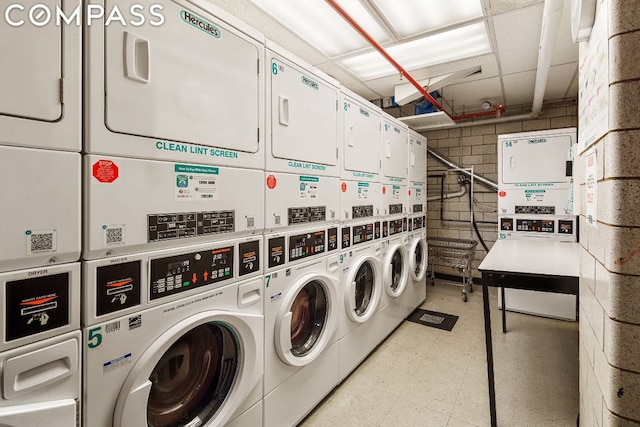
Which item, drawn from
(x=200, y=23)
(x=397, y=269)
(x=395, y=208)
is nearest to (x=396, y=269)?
(x=397, y=269)

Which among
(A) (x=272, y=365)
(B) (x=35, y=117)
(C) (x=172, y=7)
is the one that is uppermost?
(C) (x=172, y=7)

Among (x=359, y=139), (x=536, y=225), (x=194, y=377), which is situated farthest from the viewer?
(x=536, y=225)

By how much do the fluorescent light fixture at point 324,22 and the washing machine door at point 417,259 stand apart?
212 centimetres

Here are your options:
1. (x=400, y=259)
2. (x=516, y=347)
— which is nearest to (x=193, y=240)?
(x=400, y=259)

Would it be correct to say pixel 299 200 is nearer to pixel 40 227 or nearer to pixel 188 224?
pixel 188 224

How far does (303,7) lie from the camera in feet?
7.26

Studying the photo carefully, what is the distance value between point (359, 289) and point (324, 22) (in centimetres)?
211

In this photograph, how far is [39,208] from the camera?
0.90 m

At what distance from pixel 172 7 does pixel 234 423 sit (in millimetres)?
1758

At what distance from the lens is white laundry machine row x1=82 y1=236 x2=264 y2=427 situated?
1036mm

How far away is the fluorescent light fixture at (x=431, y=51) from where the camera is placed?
256cm

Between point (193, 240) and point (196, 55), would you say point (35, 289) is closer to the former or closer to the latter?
point (193, 240)

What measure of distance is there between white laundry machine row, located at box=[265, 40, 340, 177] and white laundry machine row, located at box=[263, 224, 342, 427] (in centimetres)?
40

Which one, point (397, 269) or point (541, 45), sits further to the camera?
point (397, 269)
